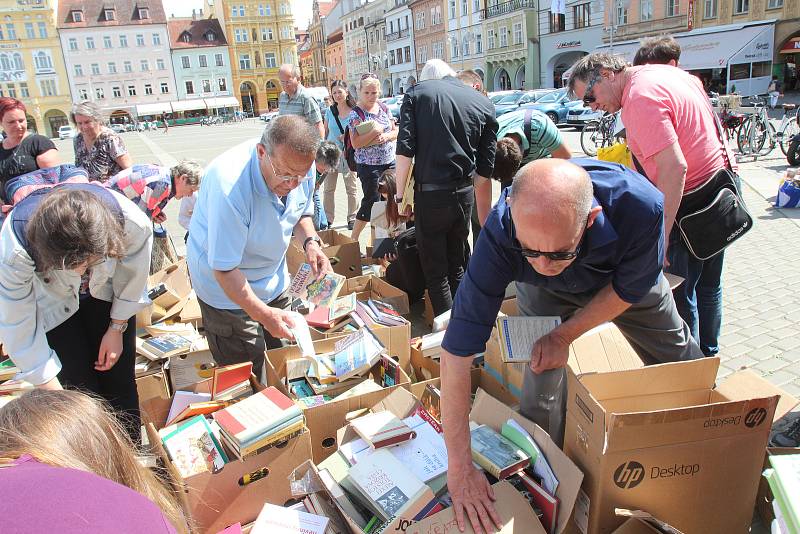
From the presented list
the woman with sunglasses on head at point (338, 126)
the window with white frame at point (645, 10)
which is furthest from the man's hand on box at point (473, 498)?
the window with white frame at point (645, 10)

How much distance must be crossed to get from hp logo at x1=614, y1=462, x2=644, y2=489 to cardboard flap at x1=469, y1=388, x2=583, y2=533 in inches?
4.8

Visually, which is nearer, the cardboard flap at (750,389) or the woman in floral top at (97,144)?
the cardboard flap at (750,389)

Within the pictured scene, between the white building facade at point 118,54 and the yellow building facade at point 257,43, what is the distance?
7.36 m

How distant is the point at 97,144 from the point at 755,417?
15.4 feet

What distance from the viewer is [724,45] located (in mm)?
26734

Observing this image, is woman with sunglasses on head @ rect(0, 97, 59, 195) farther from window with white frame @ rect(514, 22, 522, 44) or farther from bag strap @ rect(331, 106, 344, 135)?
window with white frame @ rect(514, 22, 522, 44)

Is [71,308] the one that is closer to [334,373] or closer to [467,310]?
[334,373]

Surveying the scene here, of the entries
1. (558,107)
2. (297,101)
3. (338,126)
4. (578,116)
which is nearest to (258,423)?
(297,101)

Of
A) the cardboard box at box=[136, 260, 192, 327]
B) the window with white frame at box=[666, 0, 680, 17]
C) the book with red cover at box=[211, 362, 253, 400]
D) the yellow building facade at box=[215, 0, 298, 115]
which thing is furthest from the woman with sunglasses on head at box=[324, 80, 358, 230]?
the yellow building facade at box=[215, 0, 298, 115]

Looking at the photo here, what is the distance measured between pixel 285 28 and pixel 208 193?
239 feet

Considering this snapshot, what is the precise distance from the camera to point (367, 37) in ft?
214

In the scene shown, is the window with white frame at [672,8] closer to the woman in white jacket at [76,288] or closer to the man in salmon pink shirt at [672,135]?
the man in salmon pink shirt at [672,135]

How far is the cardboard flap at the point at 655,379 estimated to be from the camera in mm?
1997

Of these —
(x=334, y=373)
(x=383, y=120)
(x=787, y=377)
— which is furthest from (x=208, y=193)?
(x=383, y=120)
